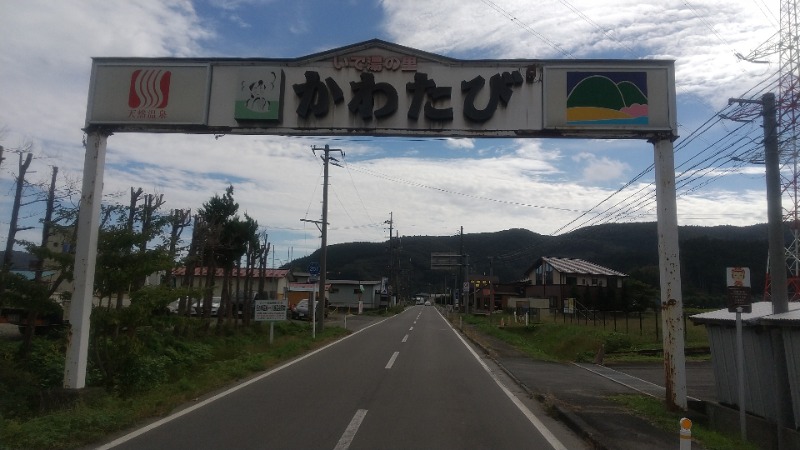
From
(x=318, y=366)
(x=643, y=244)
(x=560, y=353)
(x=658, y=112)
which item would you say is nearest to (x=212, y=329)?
(x=318, y=366)

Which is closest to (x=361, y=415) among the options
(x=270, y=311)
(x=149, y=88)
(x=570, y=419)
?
(x=570, y=419)

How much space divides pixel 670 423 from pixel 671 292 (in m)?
2.30

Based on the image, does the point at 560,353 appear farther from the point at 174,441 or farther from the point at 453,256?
the point at 453,256

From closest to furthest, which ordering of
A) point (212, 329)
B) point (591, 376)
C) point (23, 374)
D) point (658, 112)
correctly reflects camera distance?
1. point (658, 112)
2. point (23, 374)
3. point (591, 376)
4. point (212, 329)

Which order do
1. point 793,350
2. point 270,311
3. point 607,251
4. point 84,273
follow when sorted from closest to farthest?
point 793,350, point 84,273, point 270,311, point 607,251

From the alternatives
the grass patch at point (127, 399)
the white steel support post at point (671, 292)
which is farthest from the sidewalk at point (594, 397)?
the grass patch at point (127, 399)

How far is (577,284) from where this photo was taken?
59500 millimetres

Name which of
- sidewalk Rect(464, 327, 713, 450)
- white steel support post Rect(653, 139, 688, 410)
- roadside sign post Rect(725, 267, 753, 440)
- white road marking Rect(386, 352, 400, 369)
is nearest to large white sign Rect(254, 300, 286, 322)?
white road marking Rect(386, 352, 400, 369)

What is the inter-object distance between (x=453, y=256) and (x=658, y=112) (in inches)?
1979

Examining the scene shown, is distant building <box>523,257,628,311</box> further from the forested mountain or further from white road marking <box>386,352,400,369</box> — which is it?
white road marking <box>386,352,400,369</box>

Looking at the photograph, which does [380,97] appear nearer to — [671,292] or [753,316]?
[671,292]

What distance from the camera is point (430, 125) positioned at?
1113cm

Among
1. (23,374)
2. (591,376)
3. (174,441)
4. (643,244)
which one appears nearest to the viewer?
(174,441)

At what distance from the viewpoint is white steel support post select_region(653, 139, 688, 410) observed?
992cm
